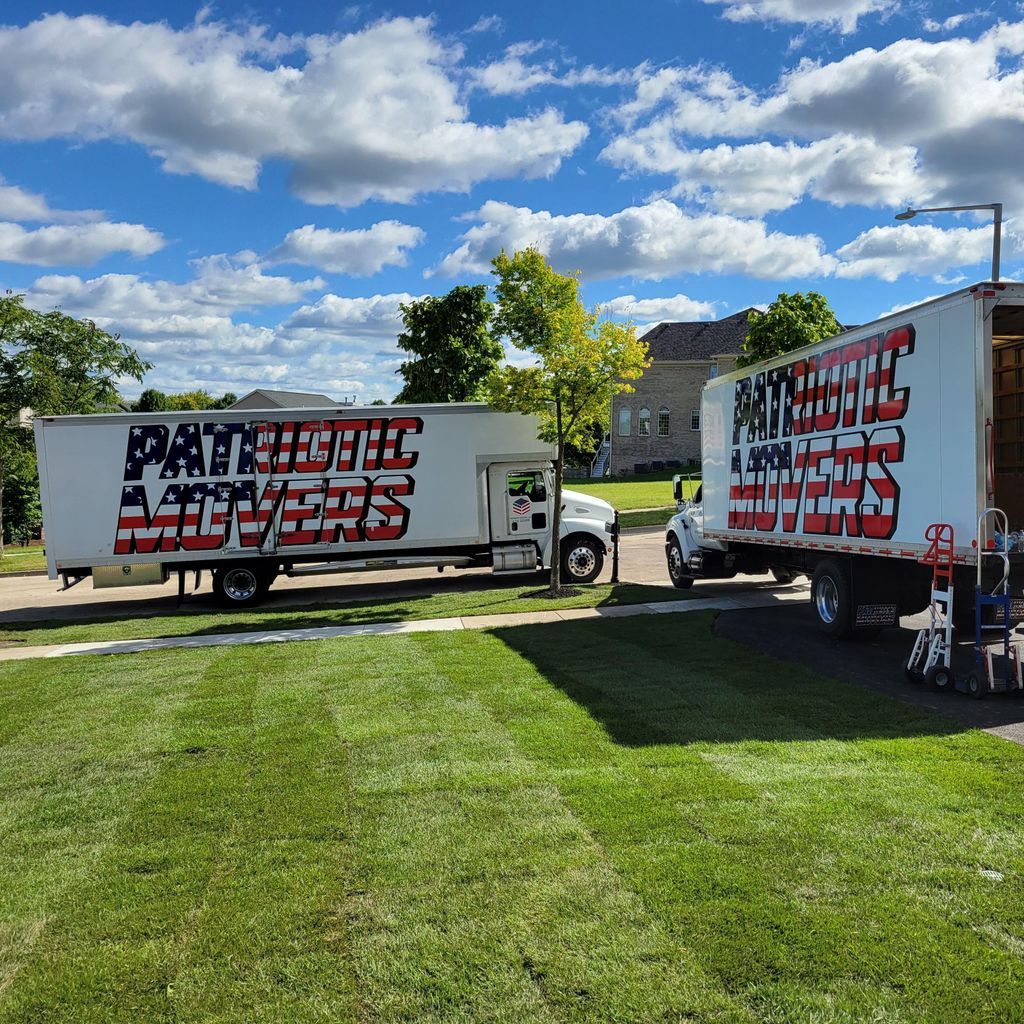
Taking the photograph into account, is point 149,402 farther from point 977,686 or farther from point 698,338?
point 977,686

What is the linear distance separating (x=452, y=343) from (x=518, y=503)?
622 inches

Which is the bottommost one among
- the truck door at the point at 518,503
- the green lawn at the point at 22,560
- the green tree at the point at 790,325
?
the green lawn at the point at 22,560

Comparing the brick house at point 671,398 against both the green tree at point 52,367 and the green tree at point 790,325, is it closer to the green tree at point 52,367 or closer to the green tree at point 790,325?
the green tree at point 790,325

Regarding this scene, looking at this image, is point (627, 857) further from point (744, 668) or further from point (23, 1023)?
point (744, 668)

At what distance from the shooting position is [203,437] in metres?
15.9

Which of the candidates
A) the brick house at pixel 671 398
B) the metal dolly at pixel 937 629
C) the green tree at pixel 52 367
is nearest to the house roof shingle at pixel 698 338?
the brick house at pixel 671 398

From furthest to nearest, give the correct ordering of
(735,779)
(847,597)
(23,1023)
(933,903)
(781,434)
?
1. (781,434)
2. (847,597)
3. (735,779)
4. (933,903)
5. (23,1023)

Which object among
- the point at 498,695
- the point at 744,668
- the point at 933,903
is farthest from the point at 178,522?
the point at 933,903

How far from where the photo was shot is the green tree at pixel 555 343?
14977 mm

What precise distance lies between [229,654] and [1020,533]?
9259mm

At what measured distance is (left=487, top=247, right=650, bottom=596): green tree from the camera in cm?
1498

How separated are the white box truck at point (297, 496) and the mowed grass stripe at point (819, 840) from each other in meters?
9.25

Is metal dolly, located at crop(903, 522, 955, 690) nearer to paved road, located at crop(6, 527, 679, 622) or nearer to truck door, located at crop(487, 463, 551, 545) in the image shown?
paved road, located at crop(6, 527, 679, 622)

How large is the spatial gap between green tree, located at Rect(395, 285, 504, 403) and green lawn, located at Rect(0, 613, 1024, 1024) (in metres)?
25.0
